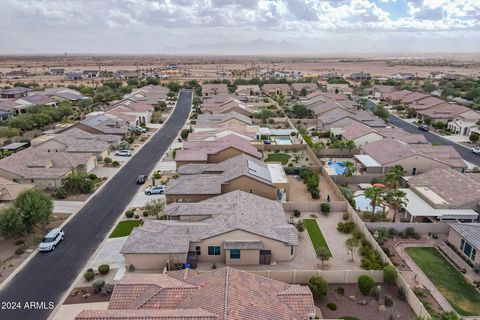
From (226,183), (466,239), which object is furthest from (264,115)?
(466,239)

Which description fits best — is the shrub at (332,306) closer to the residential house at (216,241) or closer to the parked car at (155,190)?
the residential house at (216,241)

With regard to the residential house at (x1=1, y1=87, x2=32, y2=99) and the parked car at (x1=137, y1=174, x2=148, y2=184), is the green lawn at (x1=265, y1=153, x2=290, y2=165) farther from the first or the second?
the residential house at (x1=1, y1=87, x2=32, y2=99)

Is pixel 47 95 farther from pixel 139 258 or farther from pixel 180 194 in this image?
pixel 139 258

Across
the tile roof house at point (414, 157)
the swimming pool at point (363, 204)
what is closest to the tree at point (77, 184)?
the swimming pool at point (363, 204)

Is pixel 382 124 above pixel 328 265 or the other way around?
above

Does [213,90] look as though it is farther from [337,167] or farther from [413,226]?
[413,226]

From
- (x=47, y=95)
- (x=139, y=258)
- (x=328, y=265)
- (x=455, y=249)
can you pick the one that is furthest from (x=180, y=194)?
(x=47, y=95)

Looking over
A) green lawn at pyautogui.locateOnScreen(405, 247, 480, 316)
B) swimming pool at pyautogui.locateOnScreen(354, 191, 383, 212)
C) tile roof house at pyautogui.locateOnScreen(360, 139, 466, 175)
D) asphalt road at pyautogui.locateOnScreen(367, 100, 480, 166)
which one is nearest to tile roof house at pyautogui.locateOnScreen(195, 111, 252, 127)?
tile roof house at pyautogui.locateOnScreen(360, 139, 466, 175)
